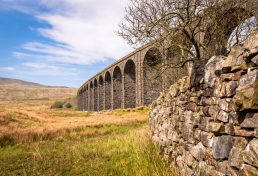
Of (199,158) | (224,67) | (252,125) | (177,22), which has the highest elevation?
(177,22)

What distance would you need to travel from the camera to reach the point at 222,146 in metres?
3.75

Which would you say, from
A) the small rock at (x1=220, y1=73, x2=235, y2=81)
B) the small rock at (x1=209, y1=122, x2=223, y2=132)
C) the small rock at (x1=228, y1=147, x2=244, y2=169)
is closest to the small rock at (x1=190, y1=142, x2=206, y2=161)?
the small rock at (x1=209, y1=122, x2=223, y2=132)

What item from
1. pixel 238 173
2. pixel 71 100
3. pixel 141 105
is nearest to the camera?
pixel 238 173

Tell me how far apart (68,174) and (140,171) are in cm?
216

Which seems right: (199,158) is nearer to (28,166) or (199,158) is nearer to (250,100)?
(250,100)

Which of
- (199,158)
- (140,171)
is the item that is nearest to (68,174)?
(140,171)

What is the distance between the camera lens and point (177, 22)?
10.3m

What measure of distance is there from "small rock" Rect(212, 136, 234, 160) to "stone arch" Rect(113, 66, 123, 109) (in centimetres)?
3742

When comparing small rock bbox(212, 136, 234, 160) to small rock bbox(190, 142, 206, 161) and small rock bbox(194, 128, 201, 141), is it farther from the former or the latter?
small rock bbox(194, 128, 201, 141)

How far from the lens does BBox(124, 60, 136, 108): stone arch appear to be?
120 ft

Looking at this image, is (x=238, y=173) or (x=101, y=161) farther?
(x=101, y=161)

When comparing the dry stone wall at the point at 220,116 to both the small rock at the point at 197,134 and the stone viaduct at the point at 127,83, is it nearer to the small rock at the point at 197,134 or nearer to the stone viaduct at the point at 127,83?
the small rock at the point at 197,134

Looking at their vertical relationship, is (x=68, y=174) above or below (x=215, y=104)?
below

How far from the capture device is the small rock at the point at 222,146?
141 inches
